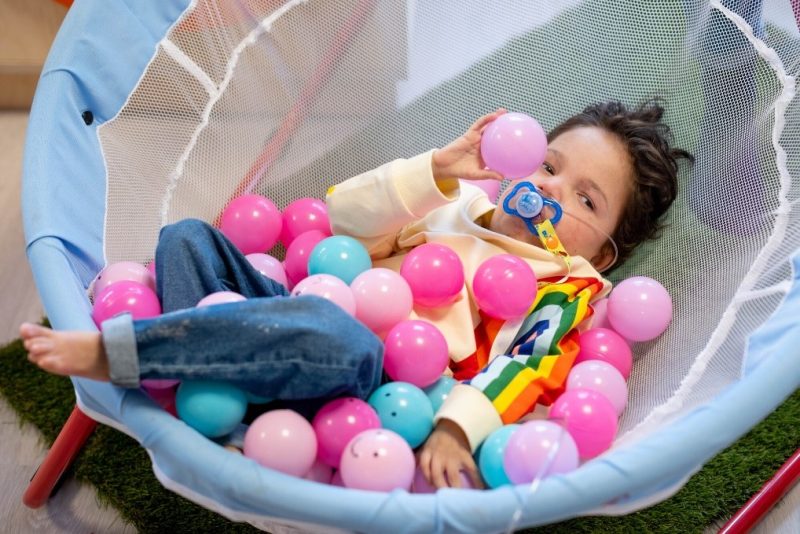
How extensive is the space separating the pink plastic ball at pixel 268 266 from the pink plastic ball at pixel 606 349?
17.6 inches

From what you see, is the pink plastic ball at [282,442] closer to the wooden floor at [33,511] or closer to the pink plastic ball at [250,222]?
the pink plastic ball at [250,222]

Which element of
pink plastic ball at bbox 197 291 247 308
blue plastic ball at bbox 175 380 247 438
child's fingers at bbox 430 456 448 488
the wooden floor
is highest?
pink plastic ball at bbox 197 291 247 308

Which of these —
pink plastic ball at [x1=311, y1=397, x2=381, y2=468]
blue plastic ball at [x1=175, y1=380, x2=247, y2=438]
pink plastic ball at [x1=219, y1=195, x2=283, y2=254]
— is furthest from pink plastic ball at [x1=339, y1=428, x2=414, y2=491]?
pink plastic ball at [x1=219, y1=195, x2=283, y2=254]

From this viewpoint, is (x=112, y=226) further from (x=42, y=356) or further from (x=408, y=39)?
(x=408, y=39)

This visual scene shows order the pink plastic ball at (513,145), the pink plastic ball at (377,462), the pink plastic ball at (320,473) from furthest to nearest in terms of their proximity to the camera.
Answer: the pink plastic ball at (513,145) < the pink plastic ball at (320,473) < the pink plastic ball at (377,462)

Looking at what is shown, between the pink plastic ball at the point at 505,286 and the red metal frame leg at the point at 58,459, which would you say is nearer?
the pink plastic ball at the point at 505,286

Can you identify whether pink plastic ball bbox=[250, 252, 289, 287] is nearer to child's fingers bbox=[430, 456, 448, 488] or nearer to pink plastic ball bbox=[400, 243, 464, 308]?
pink plastic ball bbox=[400, 243, 464, 308]

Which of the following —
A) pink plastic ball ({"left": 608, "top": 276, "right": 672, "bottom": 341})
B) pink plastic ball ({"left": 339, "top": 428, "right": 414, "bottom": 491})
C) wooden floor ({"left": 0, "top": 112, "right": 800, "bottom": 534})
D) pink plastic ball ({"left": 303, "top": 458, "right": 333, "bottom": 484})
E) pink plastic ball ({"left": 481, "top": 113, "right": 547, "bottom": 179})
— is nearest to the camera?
pink plastic ball ({"left": 339, "top": 428, "right": 414, "bottom": 491})

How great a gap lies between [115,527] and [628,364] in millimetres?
821

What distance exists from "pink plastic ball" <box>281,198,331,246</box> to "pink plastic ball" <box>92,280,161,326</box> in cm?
35

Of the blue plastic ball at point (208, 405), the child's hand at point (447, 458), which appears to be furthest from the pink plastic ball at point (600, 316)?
the blue plastic ball at point (208, 405)

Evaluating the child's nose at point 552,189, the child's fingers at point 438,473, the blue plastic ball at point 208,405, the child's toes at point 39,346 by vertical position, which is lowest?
the child's fingers at point 438,473

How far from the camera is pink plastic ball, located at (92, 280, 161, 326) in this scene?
93 centimetres

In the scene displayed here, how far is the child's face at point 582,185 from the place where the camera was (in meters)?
1.20
